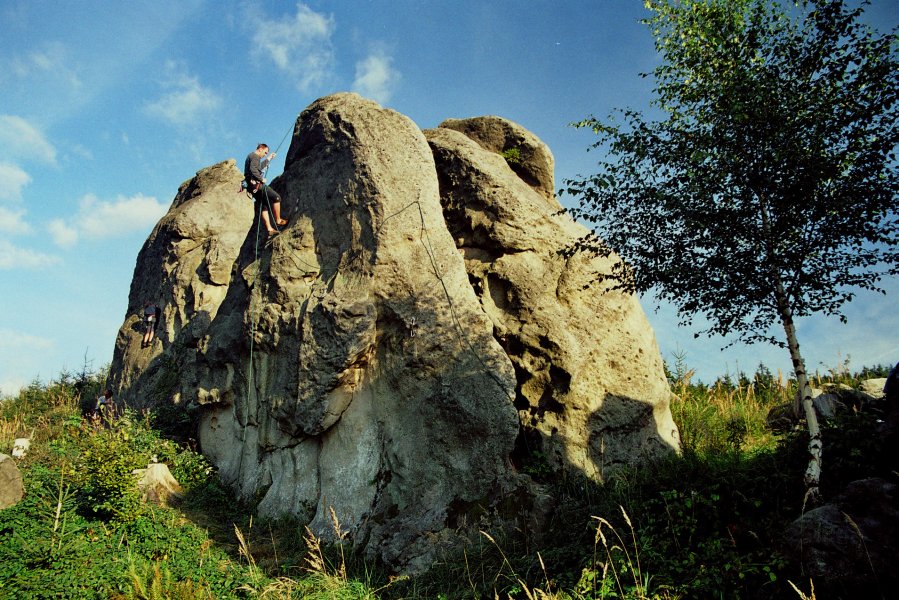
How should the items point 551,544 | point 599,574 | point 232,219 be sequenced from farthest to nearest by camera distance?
point 232,219, point 551,544, point 599,574

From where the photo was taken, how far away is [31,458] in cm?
Result: 1500

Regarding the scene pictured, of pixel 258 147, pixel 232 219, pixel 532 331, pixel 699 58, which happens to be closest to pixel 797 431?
pixel 532 331

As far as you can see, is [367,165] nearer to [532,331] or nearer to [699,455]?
[532,331]

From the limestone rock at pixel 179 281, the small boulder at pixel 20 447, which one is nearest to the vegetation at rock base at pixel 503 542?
the small boulder at pixel 20 447

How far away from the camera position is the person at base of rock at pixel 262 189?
14453 mm

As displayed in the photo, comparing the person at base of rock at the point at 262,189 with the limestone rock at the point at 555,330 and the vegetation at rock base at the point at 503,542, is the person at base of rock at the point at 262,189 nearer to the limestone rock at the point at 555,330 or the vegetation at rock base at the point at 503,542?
the limestone rock at the point at 555,330

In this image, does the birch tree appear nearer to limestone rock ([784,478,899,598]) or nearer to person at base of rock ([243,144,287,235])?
limestone rock ([784,478,899,598])

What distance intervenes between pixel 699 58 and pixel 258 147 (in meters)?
10.9

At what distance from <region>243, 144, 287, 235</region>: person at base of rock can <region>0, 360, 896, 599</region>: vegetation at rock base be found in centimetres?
601

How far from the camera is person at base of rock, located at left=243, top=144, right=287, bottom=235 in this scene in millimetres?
14453

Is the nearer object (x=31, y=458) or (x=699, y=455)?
(x=699, y=455)

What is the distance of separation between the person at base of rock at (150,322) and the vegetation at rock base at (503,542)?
9.52 m

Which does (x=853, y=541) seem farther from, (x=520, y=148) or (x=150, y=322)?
(x=150, y=322)

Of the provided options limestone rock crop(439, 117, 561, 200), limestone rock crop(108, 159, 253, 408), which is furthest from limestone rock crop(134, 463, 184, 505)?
limestone rock crop(439, 117, 561, 200)
